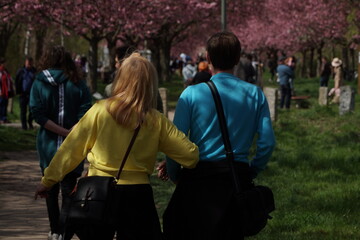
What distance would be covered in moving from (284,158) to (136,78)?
8.94m

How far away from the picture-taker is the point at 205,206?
14.6ft

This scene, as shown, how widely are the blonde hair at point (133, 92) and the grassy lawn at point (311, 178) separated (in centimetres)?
324

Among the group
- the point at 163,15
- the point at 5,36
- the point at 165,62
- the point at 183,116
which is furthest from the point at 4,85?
the point at 165,62

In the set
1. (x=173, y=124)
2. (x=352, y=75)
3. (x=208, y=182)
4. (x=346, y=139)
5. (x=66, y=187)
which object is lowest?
(x=352, y=75)

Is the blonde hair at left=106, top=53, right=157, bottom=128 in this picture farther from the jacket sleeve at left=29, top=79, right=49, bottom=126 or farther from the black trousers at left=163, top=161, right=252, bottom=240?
the jacket sleeve at left=29, top=79, right=49, bottom=126

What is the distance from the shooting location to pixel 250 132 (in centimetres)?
461

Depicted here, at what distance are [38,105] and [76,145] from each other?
218cm

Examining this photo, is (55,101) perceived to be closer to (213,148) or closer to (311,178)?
(213,148)

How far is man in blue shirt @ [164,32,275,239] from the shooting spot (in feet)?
14.6

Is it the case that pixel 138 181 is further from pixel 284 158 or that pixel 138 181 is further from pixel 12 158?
pixel 12 158

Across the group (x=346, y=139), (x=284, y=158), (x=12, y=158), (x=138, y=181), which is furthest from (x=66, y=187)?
(x=346, y=139)

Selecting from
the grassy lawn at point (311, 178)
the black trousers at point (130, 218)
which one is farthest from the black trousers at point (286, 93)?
the black trousers at point (130, 218)

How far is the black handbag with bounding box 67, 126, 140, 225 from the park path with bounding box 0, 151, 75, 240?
3100 millimetres

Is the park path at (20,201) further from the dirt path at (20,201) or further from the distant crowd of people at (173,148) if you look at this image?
the distant crowd of people at (173,148)
